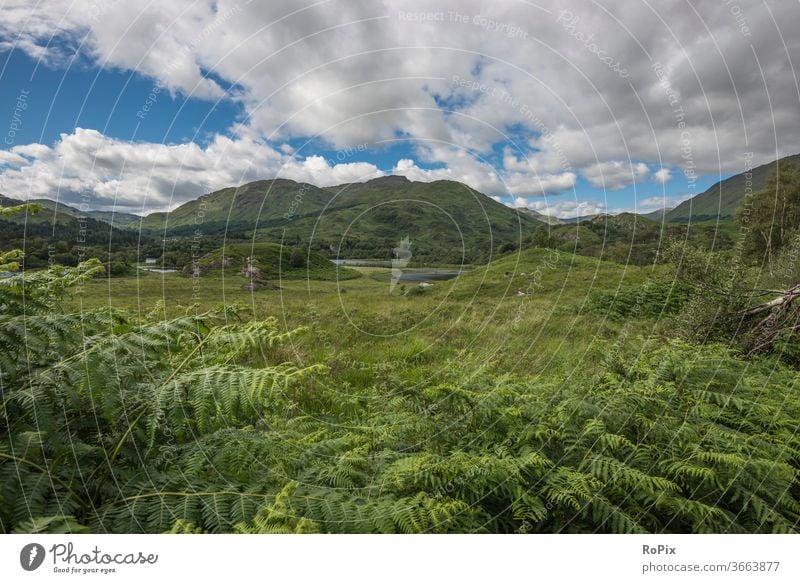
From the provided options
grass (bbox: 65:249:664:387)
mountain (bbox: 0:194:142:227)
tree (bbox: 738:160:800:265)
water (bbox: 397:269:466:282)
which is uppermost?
tree (bbox: 738:160:800:265)

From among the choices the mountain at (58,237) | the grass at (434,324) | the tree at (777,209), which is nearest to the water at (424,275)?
the grass at (434,324)

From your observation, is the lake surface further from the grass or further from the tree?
the tree

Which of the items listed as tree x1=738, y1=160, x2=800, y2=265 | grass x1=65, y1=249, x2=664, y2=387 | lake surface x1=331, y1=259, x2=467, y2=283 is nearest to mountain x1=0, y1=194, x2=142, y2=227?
grass x1=65, y1=249, x2=664, y2=387

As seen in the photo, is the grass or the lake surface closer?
the grass

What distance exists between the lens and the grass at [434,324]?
7.79 metres

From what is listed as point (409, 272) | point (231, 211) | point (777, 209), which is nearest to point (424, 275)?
point (409, 272)

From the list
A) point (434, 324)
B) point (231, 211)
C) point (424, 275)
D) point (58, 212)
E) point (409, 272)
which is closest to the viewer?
point (58, 212)

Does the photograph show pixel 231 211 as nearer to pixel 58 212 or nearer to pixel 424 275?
pixel 58 212

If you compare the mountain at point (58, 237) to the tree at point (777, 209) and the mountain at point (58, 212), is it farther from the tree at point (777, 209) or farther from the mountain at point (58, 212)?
the tree at point (777, 209)

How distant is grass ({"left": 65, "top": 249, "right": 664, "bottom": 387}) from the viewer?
25.6 ft

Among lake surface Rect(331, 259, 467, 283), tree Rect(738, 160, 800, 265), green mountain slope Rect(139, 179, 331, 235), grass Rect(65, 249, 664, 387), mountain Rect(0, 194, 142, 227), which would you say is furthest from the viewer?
tree Rect(738, 160, 800, 265)

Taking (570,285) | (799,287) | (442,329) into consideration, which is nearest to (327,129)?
(799,287)

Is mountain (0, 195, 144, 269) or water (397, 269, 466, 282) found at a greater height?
mountain (0, 195, 144, 269)

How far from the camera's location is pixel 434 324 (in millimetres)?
12984
